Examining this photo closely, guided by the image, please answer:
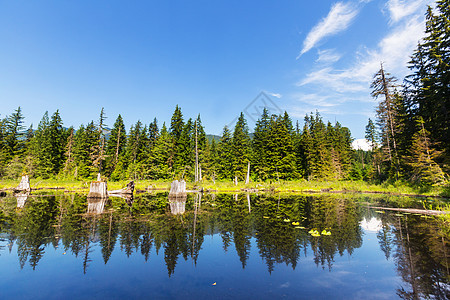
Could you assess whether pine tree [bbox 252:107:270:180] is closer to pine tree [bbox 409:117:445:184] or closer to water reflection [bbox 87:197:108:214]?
pine tree [bbox 409:117:445:184]

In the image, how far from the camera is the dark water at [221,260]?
166 inches

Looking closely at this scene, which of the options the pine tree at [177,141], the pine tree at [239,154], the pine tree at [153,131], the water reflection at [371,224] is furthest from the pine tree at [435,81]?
the pine tree at [153,131]

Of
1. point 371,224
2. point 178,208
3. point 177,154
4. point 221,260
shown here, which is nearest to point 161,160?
point 177,154

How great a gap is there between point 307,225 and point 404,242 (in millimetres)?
3598

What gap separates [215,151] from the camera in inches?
2234

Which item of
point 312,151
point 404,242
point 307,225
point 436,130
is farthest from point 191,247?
point 312,151

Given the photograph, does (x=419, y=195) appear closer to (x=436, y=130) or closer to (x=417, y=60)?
(x=436, y=130)

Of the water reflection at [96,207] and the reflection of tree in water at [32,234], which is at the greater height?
the water reflection at [96,207]

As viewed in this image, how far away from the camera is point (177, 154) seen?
47594mm

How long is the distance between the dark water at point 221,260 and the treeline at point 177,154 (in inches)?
1279

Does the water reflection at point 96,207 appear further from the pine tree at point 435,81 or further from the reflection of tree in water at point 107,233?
the pine tree at point 435,81

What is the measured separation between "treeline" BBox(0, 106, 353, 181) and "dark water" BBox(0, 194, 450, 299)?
32499 millimetres

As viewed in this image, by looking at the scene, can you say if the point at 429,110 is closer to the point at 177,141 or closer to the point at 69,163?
the point at 177,141

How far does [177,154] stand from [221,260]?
43.1 m
